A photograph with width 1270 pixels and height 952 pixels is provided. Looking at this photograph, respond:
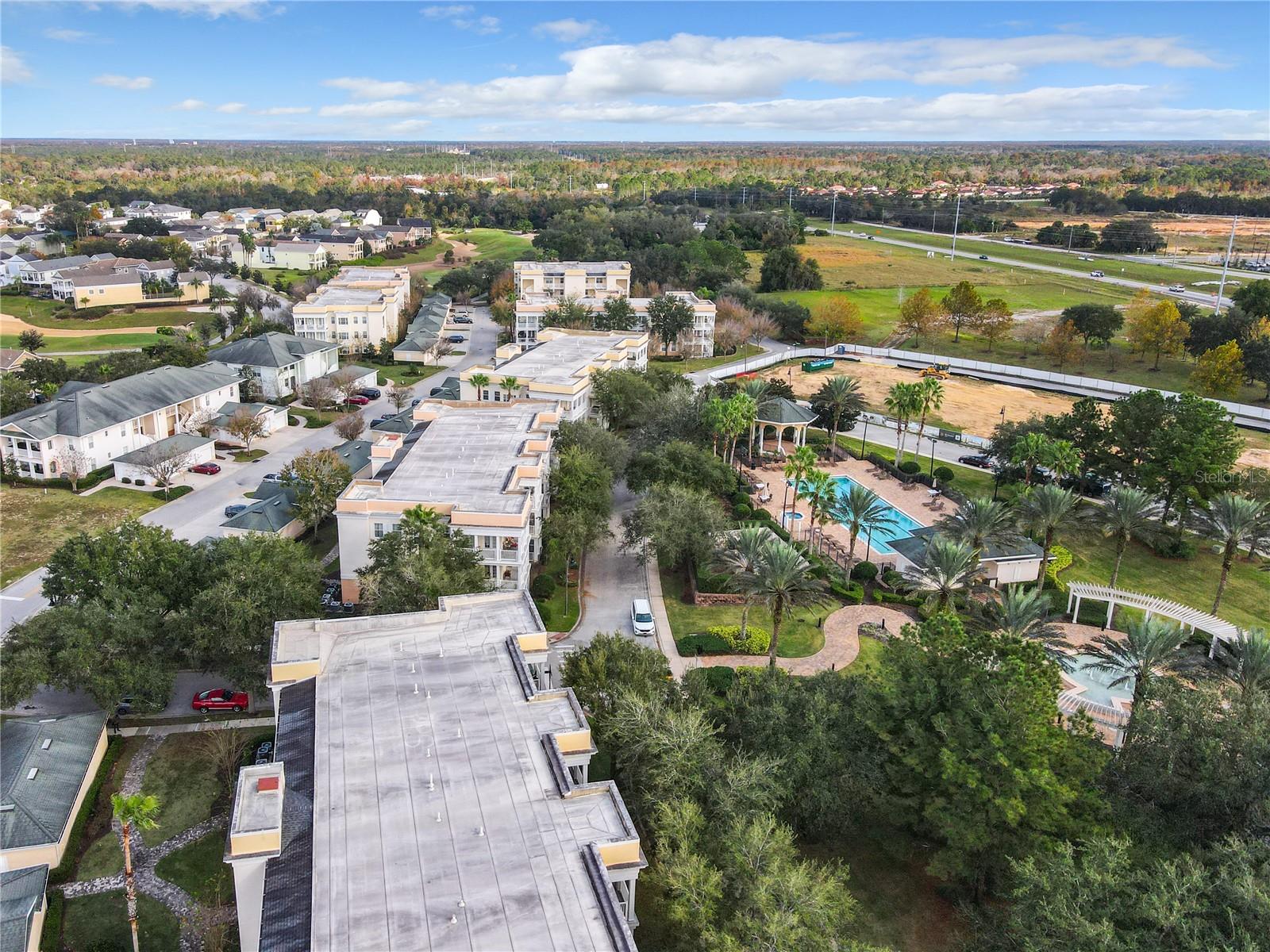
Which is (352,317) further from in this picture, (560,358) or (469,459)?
(469,459)

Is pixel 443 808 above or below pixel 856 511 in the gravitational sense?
above

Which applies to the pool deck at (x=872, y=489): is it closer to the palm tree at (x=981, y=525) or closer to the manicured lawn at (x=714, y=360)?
the palm tree at (x=981, y=525)

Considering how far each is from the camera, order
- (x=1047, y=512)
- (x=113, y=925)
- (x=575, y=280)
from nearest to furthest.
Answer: (x=113, y=925)
(x=1047, y=512)
(x=575, y=280)

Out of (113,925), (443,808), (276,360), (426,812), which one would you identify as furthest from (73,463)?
(443,808)

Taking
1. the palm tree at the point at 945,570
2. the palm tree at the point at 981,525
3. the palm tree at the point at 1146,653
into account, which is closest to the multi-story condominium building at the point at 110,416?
the palm tree at the point at 945,570

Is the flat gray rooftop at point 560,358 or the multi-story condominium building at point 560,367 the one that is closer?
the multi-story condominium building at point 560,367

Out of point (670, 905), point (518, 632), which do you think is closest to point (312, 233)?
point (518, 632)

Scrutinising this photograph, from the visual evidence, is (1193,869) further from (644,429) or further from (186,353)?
(186,353)
